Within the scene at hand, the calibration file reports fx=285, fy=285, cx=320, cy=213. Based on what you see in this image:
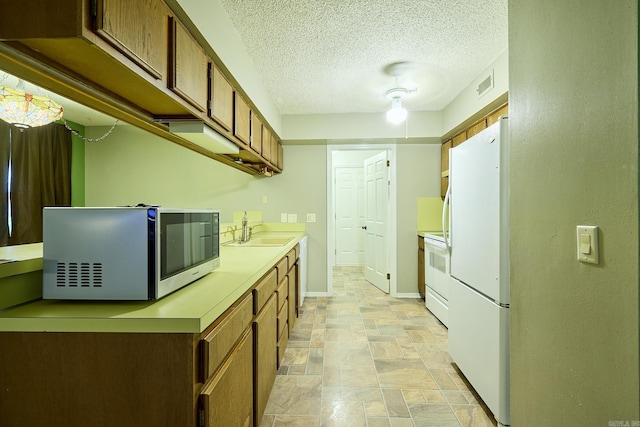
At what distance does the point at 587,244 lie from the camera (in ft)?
2.67

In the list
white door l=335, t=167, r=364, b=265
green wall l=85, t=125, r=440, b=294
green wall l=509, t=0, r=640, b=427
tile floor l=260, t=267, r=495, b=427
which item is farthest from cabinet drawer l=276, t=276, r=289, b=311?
white door l=335, t=167, r=364, b=265

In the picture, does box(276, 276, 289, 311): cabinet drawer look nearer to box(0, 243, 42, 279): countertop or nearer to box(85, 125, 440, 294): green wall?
box(0, 243, 42, 279): countertop

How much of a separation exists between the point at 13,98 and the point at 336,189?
500 cm

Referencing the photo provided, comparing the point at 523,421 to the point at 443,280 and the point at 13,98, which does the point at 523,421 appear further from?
the point at 13,98

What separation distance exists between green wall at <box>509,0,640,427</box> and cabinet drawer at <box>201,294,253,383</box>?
1120mm

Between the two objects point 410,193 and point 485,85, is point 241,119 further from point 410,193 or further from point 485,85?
point 410,193

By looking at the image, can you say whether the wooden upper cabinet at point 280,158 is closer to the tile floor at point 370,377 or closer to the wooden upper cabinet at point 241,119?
the wooden upper cabinet at point 241,119

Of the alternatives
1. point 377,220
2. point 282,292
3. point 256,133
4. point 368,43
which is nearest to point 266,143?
point 256,133

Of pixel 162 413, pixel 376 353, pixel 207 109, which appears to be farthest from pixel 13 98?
pixel 376 353

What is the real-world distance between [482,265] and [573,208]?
37.7 inches

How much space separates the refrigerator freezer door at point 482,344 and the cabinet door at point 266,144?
6.88 ft

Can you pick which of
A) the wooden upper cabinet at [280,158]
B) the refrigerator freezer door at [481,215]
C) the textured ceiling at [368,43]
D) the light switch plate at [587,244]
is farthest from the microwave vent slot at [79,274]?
the wooden upper cabinet at [280,158]

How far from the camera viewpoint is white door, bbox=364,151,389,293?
4.17m

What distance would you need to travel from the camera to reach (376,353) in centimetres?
242
